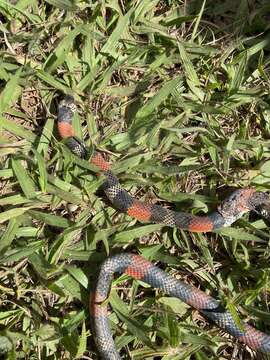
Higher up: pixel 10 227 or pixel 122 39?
pixel 122 39

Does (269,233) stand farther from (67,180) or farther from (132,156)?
(67,180)

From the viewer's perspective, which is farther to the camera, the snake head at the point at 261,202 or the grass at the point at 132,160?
the snake head at the point at 261,202

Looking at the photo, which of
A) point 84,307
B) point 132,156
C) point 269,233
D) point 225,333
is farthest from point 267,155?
point 84,307

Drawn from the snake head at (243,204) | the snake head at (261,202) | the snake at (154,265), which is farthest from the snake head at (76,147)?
the snake head at (261,202)

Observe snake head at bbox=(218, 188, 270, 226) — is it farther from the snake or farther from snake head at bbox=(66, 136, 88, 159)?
snake head at bbox=(66, 136, 88, 159)

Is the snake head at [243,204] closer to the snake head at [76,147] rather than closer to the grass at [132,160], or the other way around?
the grass at [132,160]

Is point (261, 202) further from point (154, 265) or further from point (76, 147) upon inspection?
point (76, 147)

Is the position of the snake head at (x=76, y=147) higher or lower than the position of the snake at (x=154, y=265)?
higher
